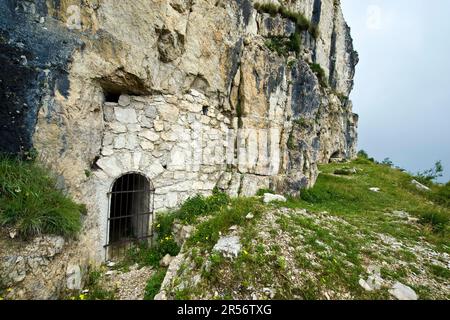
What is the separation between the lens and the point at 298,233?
4.98m

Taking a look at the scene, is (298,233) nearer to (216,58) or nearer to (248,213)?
(248,213)

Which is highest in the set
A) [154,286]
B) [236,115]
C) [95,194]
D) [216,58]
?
[216,58]

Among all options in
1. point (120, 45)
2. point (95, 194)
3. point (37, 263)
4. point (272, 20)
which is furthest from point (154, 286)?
point (272, 20)

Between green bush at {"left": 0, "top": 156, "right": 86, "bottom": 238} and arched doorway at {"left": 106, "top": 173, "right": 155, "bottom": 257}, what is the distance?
51.0 inches

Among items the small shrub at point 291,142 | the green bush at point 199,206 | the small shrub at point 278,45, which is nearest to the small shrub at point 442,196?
the small shrub at point 291,142

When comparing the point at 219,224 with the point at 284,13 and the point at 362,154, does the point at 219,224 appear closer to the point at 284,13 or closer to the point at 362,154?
the point at 284,13

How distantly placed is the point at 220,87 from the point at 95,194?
16.2 feet

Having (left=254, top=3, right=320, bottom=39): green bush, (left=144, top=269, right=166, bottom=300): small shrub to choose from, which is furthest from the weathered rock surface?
(left=254, top=3, right=320, bottom=39): green bush

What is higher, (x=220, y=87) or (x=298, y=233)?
(x=220, y=87)

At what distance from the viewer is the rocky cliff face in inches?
167

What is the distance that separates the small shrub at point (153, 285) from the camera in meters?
3.94

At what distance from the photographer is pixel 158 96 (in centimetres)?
619

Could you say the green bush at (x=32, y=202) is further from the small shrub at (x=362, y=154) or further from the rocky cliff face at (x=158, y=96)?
the small shrub at (x=362, y=154)

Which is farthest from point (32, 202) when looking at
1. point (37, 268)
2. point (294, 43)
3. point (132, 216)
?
point (294, 43)
